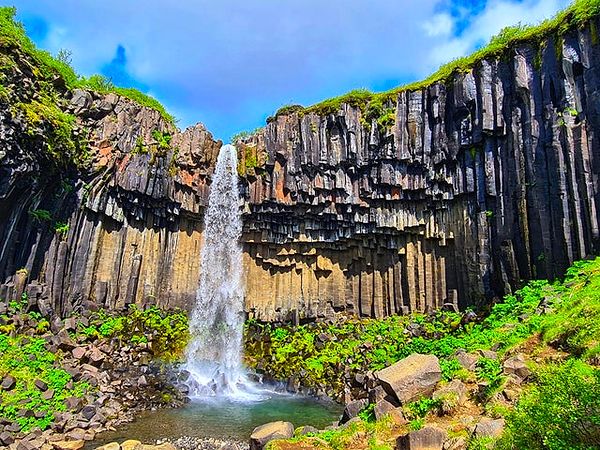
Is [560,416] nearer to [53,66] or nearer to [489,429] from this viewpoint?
[489,429]

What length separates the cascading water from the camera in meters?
24.3

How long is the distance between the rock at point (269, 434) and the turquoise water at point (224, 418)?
5129 millimetres

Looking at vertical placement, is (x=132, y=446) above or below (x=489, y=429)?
below

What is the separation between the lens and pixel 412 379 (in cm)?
916

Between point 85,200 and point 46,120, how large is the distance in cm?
451

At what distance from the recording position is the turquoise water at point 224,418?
1398 cm

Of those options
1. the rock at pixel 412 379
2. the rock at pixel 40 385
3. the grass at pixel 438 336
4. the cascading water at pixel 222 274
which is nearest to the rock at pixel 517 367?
the grass at pixel 438 336

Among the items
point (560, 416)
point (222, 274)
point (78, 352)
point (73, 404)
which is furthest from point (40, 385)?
point (560, 416)

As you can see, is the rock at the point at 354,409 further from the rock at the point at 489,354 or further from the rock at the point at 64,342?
the rock at the point at 64,342

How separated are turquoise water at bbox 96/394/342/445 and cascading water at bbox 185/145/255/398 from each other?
592 centimetres

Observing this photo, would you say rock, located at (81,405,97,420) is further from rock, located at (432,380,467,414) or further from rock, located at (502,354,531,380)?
rock, located at (502,354,531,380)

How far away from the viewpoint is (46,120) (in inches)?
711

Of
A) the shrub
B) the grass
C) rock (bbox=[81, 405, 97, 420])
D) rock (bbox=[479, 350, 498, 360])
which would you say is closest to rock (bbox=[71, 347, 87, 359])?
rock (bbox=[81, 405, 97, 420])

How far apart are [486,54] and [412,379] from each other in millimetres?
16779
